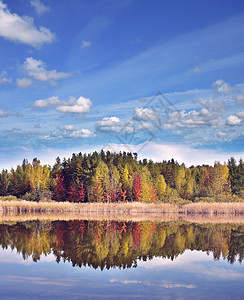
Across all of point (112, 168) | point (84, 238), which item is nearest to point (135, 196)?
point (112, 168)

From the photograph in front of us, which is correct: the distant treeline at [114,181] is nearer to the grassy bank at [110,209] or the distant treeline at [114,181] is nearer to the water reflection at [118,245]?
the grassy bank at [110,209]

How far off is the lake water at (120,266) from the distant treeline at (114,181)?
55.6m

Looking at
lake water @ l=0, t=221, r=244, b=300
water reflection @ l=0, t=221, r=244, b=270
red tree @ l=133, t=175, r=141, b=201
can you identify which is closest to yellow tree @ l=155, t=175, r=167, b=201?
red tree @ l=133, t=175, r=141, b=201

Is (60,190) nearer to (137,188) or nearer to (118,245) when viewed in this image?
(137,188)

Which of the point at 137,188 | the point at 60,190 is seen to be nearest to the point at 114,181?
the point at 137,188

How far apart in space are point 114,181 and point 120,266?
68268 mm

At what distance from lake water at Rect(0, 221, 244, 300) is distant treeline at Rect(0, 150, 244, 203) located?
182 feet

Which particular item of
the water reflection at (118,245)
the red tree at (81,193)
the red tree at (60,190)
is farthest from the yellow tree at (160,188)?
the water reflection at (118,245)

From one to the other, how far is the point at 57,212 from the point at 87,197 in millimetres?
24536

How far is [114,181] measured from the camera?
8644cm

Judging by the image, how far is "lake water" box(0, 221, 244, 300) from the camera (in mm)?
13461

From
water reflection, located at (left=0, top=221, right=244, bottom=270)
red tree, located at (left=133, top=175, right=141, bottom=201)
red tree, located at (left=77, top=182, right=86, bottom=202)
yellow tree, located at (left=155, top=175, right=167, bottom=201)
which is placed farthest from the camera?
yellow tree, located at (left=155, top=175, right=167, bottom=201)

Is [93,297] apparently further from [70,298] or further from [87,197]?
[87,197]

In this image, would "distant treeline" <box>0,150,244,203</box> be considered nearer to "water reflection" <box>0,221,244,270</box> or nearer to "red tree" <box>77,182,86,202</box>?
"red tree" <box>77,182,86,202</box>
